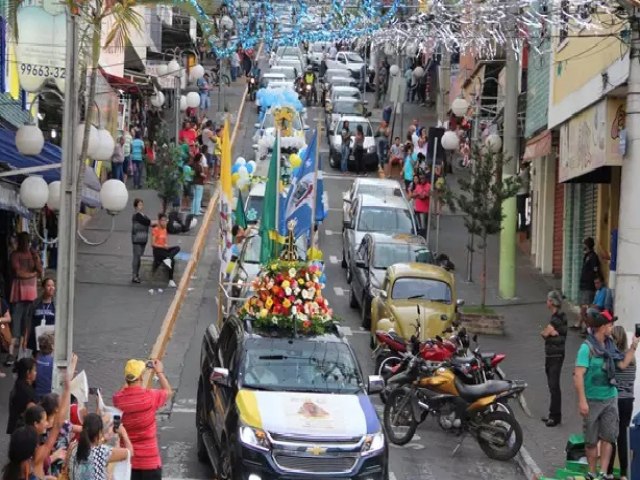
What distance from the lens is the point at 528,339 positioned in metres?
25.8

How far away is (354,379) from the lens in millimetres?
15477

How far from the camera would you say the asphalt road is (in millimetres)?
16719

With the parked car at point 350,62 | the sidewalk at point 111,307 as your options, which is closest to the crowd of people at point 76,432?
the sidewalk at point 111,307

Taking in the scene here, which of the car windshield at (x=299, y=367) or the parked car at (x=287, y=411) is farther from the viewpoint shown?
the car windshield at (x=299, y=367)

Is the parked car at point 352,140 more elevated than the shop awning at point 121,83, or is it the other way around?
the shop awning at point 121,83

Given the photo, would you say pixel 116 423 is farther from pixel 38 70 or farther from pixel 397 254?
pixel 397 254

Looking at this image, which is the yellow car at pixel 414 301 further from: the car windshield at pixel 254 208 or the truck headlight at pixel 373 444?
the truck headlight at pixel 373 444

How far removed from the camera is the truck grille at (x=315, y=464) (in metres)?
13.8

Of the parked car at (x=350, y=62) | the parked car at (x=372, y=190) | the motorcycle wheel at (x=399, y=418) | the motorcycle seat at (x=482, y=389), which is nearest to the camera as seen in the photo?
the motorcycle seat at (x=482, y=389)

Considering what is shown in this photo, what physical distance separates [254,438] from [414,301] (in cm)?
1043

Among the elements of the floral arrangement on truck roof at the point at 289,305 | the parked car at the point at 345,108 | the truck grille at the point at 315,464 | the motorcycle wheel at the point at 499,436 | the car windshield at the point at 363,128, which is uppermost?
the parked car at the point at 345,108

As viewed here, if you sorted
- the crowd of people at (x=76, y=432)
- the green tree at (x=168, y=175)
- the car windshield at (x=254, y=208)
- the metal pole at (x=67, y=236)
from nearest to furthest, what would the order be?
the crowd of people at (x=76, y=432) → the metal pole at (x=67, y=236) → the car windshield at (x=254, y=208) → the green tree at (x=168, y=175)

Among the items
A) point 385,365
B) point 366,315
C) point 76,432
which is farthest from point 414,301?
point 76,432

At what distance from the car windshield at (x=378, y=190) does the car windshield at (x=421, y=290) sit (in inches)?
360
